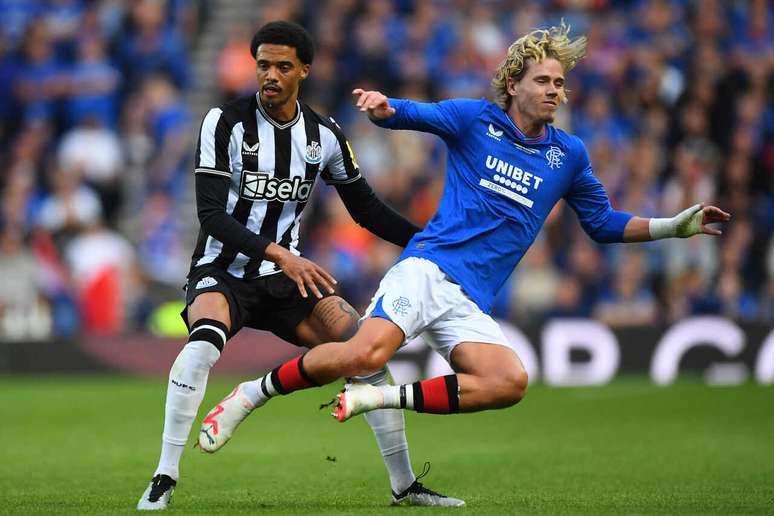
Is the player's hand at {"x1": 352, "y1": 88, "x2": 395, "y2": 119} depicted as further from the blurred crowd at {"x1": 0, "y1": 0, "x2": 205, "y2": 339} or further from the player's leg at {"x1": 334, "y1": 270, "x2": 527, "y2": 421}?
the blurred crowd at {"x1": 0, "y1": 0, "x2": 205, "y2": 339}

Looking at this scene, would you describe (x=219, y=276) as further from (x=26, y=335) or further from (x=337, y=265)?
(x=26, y=335)

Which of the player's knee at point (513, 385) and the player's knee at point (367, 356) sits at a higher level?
the player's knee at point (367, 356)

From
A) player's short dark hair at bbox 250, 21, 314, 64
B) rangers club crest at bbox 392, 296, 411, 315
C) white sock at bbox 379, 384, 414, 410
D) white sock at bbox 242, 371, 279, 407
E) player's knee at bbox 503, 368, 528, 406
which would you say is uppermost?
player's short dark hair at bbox 250, 21, 314, 64

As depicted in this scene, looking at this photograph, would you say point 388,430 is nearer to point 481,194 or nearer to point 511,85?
point 481,194

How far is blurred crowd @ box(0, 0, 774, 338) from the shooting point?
1666 cm

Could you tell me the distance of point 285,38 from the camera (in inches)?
283

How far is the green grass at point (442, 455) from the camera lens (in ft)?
23.9

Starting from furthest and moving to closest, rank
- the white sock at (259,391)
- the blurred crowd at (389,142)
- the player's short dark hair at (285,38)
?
1. the blurred crowd at (389,142)
2. the player's short dark hair at (285,38)
3. the white sock at (259,391)

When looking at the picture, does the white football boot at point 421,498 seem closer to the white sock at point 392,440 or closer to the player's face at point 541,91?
the white sock at point 392,440

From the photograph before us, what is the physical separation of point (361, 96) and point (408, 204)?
33.7ft

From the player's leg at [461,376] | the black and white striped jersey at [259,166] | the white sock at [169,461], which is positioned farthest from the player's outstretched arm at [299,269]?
the white sock at [169,461]

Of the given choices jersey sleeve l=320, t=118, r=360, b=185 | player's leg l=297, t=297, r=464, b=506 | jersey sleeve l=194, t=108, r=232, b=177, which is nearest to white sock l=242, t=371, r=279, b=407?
player's leg l=297, t=297, r=464, b=506

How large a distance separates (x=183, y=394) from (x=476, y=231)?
1758 millimetres

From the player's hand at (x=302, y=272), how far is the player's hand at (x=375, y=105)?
0.84m
